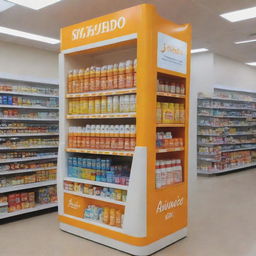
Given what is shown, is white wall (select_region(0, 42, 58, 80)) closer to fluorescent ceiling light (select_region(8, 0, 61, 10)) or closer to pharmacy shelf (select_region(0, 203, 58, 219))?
fluorescent ceiling light (select_region(8, 0, 61, 10))

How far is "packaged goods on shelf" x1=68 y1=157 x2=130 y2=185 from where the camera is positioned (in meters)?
3.94

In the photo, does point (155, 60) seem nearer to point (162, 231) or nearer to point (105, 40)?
point (105, 40)

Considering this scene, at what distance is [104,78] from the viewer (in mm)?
4094

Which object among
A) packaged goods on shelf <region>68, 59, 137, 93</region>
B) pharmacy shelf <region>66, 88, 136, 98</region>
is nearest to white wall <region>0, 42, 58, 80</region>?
packaged goods on shelf <region>68, 59, 137, 93</region>

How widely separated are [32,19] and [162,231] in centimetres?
457

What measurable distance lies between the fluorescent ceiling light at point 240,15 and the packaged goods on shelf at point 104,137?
11.3 ft

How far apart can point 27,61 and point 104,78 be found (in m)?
4.20

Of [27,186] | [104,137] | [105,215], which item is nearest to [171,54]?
[104,137]

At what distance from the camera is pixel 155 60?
359 centimetres

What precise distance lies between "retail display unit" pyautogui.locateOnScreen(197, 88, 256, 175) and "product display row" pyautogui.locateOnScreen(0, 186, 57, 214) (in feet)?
16.3

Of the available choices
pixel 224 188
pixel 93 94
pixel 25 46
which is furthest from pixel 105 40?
pixel 224 188

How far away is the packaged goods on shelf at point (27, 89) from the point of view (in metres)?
5.02

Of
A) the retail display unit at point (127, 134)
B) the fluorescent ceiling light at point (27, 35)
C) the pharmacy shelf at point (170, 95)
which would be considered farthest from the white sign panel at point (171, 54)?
the fluorescent ceiling light at point (27, 35)

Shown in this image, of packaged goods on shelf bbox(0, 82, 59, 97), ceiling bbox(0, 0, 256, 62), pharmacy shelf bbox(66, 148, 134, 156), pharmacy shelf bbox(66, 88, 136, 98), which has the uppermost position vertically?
ceiling bbox(0, 0, 256, 62)
